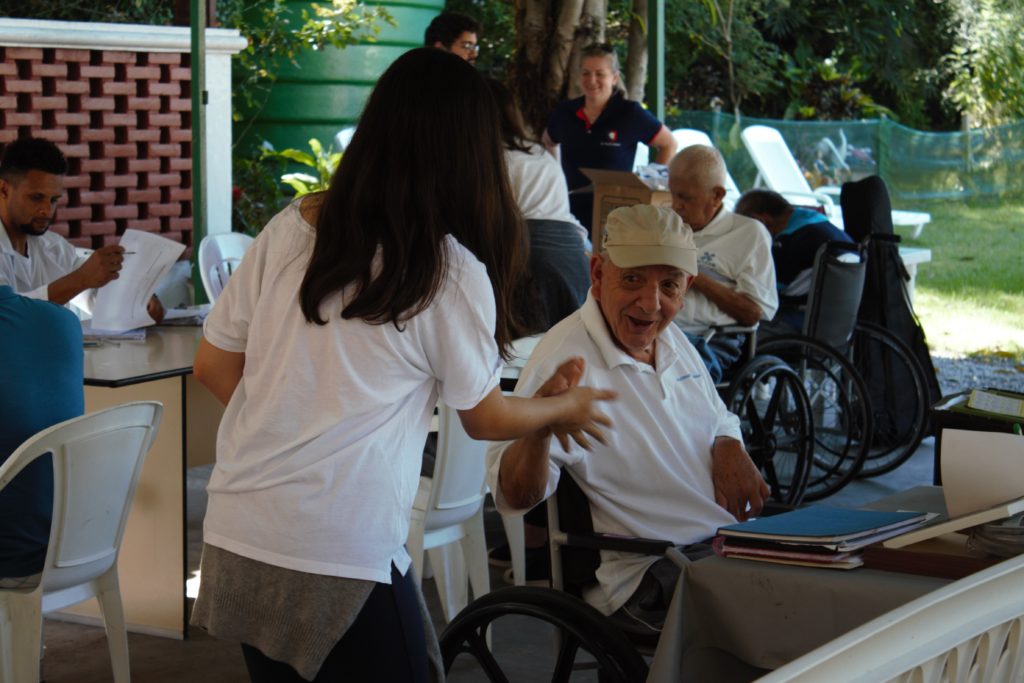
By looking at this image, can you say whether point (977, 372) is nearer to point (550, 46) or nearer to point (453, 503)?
point (550, 46)

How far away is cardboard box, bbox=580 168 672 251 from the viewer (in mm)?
4805

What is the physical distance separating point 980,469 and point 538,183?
272 centimetres

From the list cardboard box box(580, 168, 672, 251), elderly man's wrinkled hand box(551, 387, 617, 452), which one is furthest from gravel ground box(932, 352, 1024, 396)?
elderly man's wrinkled hand box(551, 387, 617, 452)

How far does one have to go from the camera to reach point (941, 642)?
1.27 metres

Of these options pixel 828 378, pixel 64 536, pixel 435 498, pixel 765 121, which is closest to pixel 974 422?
pixel 435 498

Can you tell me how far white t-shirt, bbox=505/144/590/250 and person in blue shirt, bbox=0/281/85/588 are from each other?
6.45ft

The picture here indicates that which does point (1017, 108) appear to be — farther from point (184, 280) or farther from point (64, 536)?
point (64, 536)

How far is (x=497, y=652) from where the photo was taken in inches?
146

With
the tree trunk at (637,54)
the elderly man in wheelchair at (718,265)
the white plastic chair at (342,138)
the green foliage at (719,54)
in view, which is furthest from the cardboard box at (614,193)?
the green foliage at (719,54)

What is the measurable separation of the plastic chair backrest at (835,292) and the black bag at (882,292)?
1.25 ft

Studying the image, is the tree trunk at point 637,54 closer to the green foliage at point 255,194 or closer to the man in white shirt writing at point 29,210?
the green foliage at point 255,194

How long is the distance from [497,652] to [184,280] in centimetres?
273

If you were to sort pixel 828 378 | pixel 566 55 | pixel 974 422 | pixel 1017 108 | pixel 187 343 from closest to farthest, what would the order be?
pixel 974 422, pixel 187 343, pixel 828 378, pixel 566 55, pixel 1017 108

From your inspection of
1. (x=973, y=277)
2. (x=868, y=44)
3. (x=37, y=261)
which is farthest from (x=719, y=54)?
→ (x=37, y=261)
